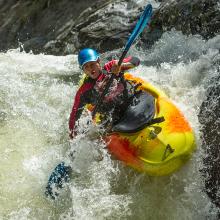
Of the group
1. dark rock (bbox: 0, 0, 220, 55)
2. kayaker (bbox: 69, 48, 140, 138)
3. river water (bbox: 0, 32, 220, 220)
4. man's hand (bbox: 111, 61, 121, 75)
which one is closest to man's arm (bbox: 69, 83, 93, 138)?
kayaker (bbox: 69, 48, 140, 138)

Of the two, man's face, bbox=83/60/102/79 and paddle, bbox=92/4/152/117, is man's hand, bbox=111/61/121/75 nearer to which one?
paddle, bbox=92/4/152/117

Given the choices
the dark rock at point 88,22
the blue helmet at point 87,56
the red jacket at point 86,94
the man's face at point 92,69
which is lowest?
the dark rock at point 88,22

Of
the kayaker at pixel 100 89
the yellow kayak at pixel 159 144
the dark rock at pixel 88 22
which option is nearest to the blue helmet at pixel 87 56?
the kayaker at pixel 100 89

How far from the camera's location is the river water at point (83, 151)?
4785 mm

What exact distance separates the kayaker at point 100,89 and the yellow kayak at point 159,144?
0.30 metres

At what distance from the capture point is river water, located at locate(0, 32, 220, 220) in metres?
4.79

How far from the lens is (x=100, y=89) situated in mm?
5215

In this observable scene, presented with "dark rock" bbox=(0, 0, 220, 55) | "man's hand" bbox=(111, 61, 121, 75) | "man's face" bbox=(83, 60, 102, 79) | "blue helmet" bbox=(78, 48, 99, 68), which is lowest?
"dark rock" bbox=(0, 0, 220, 55)

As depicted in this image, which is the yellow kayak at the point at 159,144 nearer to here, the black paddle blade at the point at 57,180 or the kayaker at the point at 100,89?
the kayaker at the point at 100,89

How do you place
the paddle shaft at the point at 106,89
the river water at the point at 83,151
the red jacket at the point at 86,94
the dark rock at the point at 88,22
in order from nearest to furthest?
the river water at the point at 83,151 < the paddle shaft at the point at 106,89 < the red jacket at the point at 86,94 < the dark rock at the point at 88,22

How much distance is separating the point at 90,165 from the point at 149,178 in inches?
30.3

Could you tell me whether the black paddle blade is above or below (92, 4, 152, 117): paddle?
below

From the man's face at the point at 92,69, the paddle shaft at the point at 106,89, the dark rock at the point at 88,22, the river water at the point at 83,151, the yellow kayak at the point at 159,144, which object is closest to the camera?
the yellow kayak at the point at 159,144

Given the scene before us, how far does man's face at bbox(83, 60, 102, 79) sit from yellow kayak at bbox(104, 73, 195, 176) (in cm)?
69
